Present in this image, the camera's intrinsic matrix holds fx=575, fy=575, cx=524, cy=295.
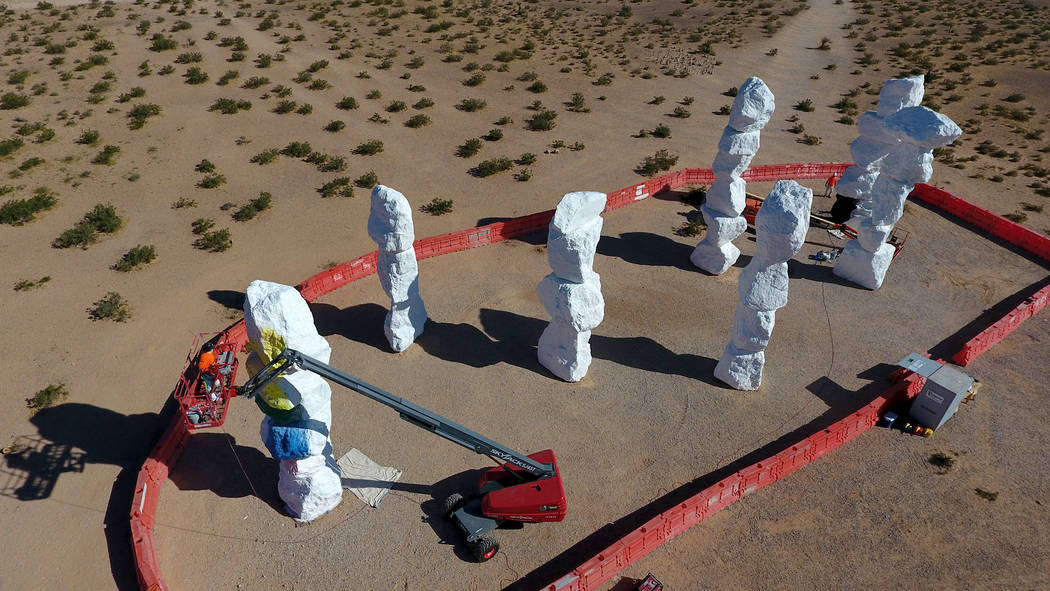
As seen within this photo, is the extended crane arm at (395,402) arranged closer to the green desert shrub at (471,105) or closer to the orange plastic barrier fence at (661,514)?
the orange plastic barrier fence at (661,514)

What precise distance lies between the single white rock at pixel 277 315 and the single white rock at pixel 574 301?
5.72 meters

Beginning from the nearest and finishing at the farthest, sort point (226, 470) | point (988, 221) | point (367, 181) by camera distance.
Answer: point (226, 470), point (988, 221), point (367, 181)

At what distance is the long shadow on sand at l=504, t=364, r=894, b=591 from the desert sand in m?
0.09

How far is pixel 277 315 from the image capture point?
9961mm

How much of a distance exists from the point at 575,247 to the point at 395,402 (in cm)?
520

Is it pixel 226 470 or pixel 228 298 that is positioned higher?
pixel 226 470

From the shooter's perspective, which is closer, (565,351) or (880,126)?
(565,351)

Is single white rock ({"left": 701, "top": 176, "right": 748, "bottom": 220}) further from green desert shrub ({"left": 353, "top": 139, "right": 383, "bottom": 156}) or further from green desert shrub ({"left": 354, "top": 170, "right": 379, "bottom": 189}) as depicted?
green desert shrub ({"left": 353, "top": 139, "right": 383, "bottom": 156})

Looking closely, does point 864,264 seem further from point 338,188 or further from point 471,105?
point 471,105

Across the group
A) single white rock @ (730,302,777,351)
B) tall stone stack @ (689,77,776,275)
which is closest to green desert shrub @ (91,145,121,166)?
tall stone stack @ (689,77,776,275)

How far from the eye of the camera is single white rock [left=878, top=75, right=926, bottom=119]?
17875 mm

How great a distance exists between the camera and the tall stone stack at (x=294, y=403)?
998cm

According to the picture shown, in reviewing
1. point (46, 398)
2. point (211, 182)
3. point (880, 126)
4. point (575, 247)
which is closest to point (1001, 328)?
point (880, 126)

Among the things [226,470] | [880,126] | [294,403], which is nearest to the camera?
[294,403]
